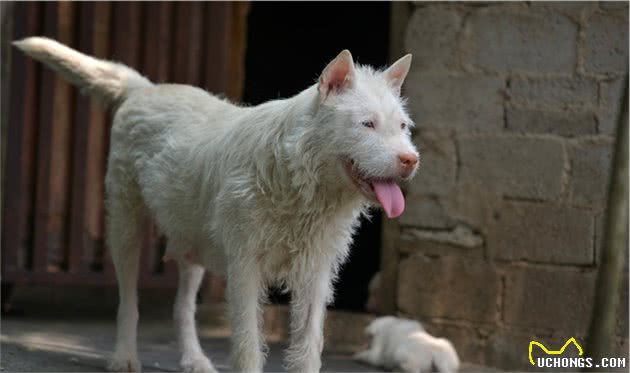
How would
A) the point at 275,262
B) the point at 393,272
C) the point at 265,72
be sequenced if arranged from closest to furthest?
the point at 275,262, the point at 393,272, the point at 265,72

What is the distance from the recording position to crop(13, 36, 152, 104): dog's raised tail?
595 centimetres

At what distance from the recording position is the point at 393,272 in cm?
703

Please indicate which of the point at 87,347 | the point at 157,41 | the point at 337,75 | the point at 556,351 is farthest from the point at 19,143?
the point at 556,351

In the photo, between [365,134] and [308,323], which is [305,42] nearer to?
[308,323]

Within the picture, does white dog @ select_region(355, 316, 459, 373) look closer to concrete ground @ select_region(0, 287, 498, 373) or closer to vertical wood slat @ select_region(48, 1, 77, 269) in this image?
concrete ground @ select_region(0, 287, 498, 373)

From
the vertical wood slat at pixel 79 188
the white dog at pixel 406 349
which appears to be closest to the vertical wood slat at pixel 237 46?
the vertical wood slat at pixel 79 188

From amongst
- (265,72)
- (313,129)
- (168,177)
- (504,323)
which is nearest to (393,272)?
(504,323)

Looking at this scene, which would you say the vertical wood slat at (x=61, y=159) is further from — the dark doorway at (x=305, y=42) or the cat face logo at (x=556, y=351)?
the cat face logo at (x=556, y=351)

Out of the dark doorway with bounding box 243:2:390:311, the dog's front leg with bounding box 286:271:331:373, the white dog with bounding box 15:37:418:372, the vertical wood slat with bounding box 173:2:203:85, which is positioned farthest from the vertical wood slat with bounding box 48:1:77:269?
the dog's front leg with bounding box 286:271:331:373

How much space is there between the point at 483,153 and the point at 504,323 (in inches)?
41.5

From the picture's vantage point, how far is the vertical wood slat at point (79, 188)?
743 cm

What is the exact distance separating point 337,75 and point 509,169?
2376 mm

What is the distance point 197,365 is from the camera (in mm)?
5527

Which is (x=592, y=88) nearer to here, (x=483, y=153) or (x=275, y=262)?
(x=483, y=153)
